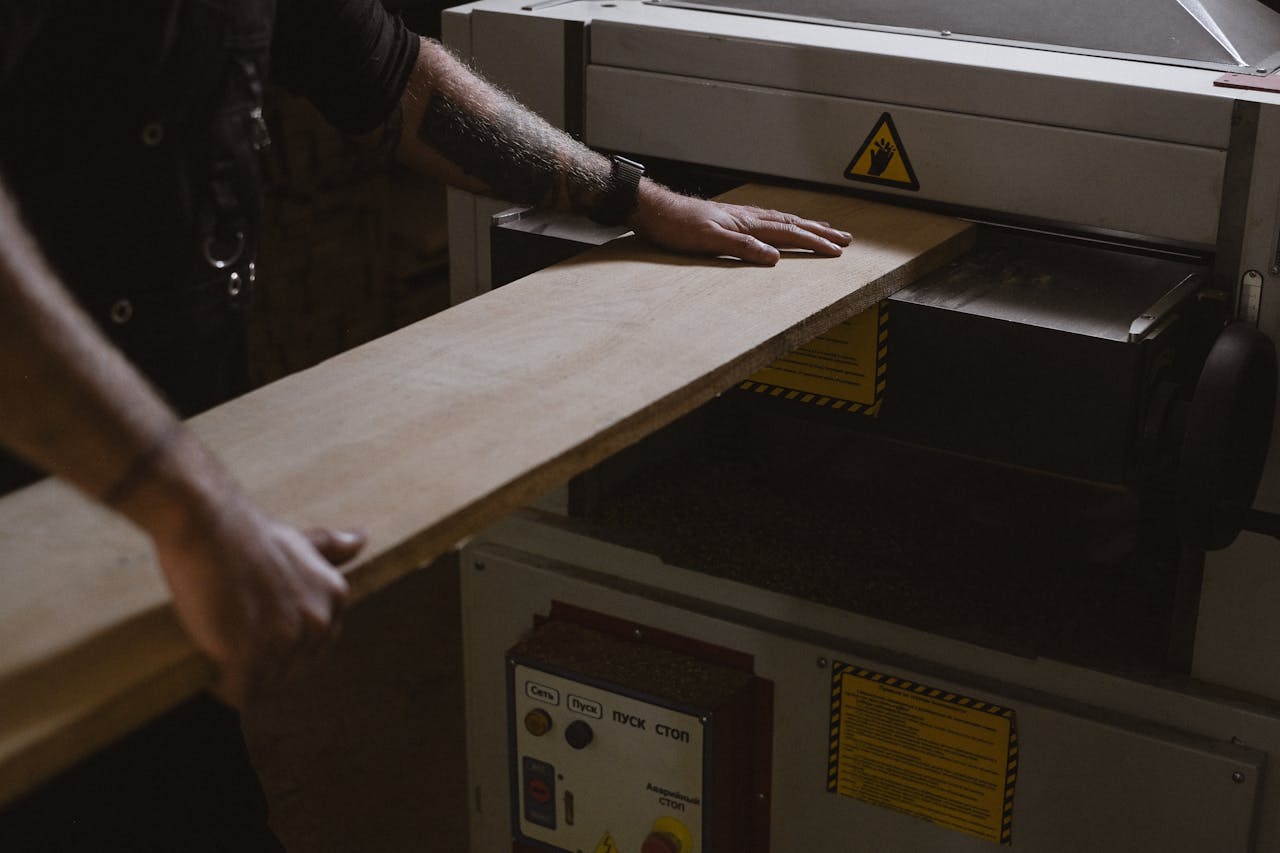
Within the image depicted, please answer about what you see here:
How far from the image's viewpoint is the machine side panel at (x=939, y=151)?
1346mm

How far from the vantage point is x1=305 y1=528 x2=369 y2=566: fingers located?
88 cm

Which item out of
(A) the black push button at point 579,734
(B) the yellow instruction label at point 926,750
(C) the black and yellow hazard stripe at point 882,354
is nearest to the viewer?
(C) the black and yellow hazard stripe at point 882,354

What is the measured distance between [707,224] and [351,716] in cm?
172

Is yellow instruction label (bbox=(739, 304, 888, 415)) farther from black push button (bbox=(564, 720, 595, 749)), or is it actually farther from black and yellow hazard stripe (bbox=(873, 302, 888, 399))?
black push button (bbox=(564, 720, 595, 749))

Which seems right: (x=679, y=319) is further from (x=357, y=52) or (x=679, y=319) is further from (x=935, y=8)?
(x=935, y=8)

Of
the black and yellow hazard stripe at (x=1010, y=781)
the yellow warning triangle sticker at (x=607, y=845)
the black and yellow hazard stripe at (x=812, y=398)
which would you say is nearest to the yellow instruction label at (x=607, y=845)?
the yellow warning triangle sticker at (x=607, y=845)

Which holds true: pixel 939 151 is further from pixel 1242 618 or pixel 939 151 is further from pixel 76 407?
pixel 76 407

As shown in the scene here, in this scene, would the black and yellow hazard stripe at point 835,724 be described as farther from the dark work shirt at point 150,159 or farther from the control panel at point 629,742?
the dark work shirt at point 150,159

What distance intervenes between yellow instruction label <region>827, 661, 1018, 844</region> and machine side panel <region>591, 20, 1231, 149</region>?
0.62 metres

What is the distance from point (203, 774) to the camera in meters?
1.47

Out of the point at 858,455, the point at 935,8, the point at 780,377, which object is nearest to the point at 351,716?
the point at 858,455

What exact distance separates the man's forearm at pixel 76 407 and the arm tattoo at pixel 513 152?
2.37ft

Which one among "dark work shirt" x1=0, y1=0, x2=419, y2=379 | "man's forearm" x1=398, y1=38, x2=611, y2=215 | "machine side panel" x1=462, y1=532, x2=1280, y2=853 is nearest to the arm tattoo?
"man's forearm" x1=398, y1=38, x2=611, y2=215

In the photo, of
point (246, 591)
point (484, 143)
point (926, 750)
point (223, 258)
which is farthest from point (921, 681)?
point (246, 591)
